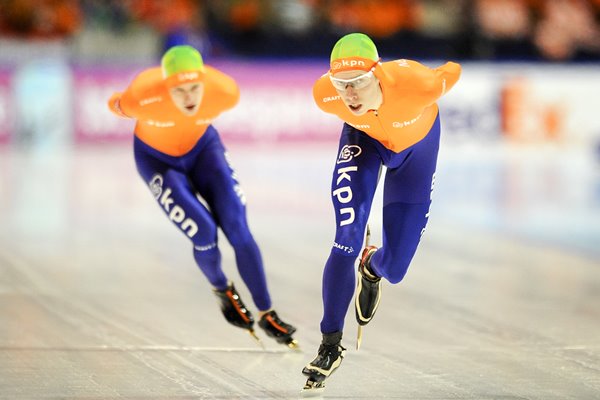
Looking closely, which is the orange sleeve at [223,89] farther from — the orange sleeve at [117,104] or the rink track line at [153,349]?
the rink track line at [153,349]

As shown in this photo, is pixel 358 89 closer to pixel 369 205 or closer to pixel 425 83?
pixel 425 83

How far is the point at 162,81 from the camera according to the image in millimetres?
6203

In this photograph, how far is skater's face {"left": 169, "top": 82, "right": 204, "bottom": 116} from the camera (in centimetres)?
607

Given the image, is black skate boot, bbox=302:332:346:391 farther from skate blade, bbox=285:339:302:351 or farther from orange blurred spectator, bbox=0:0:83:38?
orange blurred spectator, bbox=0:0:83:38

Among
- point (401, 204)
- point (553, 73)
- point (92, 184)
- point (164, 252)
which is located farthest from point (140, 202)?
point (553, 73)

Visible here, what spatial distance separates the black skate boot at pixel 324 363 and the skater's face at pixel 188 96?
5.30 ft

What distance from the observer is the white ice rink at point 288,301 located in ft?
17.5

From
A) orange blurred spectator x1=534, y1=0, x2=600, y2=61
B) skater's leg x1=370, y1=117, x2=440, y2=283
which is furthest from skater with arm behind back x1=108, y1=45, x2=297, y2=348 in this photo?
orange blurred spectator x1=534, y1=0, x2=600, y2=61

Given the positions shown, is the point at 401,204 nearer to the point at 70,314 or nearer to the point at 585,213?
the point at 70,314

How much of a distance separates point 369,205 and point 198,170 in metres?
1.41

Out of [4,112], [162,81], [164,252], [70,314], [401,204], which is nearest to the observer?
[401,204]

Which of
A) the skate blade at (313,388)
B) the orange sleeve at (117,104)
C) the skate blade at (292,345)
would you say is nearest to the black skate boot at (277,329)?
the skate blade at (292,345)

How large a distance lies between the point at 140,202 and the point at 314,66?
251 inches

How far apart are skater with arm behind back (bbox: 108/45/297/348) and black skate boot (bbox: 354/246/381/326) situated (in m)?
0.45
